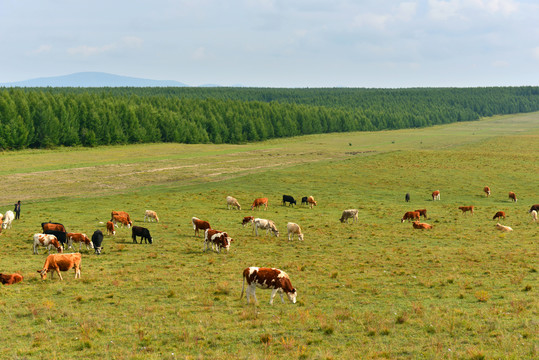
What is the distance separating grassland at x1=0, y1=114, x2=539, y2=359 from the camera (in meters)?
13.9

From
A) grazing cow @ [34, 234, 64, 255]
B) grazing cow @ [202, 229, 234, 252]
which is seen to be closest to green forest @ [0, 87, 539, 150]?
grazing cow @ [34, 234, 64, 255]

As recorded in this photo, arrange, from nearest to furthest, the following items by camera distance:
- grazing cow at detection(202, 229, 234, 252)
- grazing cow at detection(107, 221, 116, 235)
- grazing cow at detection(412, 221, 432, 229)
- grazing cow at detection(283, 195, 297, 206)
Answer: grazing cow at detection(202, 229, 234, 252)
grazing cow at detection(107, 221, 116, 235)
grazing cow at detection(412, 221, 432, 229)
grazing cow at detection(283, 195, 297, 206)

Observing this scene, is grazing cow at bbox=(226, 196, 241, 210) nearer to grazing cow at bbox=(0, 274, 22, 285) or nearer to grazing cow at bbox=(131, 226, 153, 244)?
grazing cow at bbox=(131, 226, 153, 244)

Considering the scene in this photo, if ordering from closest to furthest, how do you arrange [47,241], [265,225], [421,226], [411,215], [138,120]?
[47,241] < [265,225] < [421,226] < [411,215] < [138,120]

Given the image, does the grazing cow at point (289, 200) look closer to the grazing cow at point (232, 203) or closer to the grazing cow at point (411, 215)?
the grazing cow at point (232, 203)

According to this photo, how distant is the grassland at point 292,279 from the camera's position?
13.9 metres

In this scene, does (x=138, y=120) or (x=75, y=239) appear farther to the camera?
(x=138, y=120)

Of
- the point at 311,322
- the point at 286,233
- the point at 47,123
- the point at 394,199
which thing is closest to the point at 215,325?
the point at 311,322

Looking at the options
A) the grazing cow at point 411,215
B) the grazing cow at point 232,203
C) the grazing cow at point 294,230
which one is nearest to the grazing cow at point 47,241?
the grazing cow at point 294,230

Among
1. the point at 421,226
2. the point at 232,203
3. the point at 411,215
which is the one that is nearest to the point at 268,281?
the point at 421,226

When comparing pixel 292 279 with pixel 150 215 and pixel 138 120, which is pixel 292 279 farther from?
pixel 138 120

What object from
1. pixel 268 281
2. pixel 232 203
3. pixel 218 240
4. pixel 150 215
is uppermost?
pixel 268 281

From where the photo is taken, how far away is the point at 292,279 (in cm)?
2188

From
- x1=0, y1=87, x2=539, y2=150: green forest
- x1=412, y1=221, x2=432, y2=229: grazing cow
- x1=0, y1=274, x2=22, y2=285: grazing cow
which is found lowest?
x1=412, y1=221, x2=432, y2=229: grazing cow
